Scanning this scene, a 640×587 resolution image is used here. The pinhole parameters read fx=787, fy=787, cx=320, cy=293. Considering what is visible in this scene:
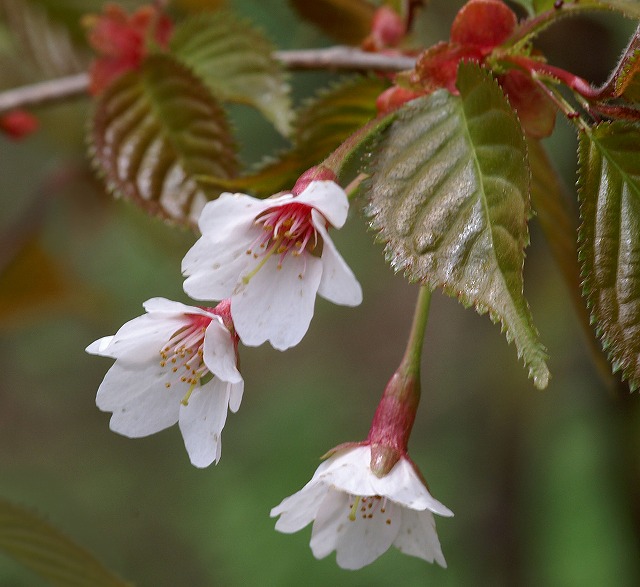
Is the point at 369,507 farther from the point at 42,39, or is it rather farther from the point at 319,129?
the point at 42,39

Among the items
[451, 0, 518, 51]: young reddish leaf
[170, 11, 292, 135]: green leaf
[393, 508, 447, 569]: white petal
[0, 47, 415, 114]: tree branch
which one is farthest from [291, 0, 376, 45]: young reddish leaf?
[393, 508, 447, 569]: white petal

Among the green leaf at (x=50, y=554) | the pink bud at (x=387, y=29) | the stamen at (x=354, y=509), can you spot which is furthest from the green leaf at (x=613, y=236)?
the green leaf at (x=50, y=554)

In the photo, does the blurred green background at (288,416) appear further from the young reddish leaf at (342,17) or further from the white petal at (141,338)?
the white petal at (141,338)

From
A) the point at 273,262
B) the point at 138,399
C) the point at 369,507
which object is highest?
the point at 273,262

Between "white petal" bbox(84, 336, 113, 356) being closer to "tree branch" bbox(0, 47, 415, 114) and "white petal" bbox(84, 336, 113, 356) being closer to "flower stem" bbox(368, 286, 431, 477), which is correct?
"flower stem" bbox(368, 286, 431, 477)

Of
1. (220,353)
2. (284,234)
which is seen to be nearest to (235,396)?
(220,353)

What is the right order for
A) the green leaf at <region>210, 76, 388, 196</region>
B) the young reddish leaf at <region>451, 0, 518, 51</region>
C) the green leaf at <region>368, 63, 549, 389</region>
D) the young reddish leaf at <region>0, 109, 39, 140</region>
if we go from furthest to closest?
the young reddish leaf at <region>0, 109, 39, 140</region> → the green leaf at <region>210, 76, 388, 196</region> → the young reddish leaf at <region>451, 0, 518, 51</region> → the green leaf at <region>368, 63, 549, 389</region>

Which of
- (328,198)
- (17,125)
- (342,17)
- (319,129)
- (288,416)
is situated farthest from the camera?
(288,416)
